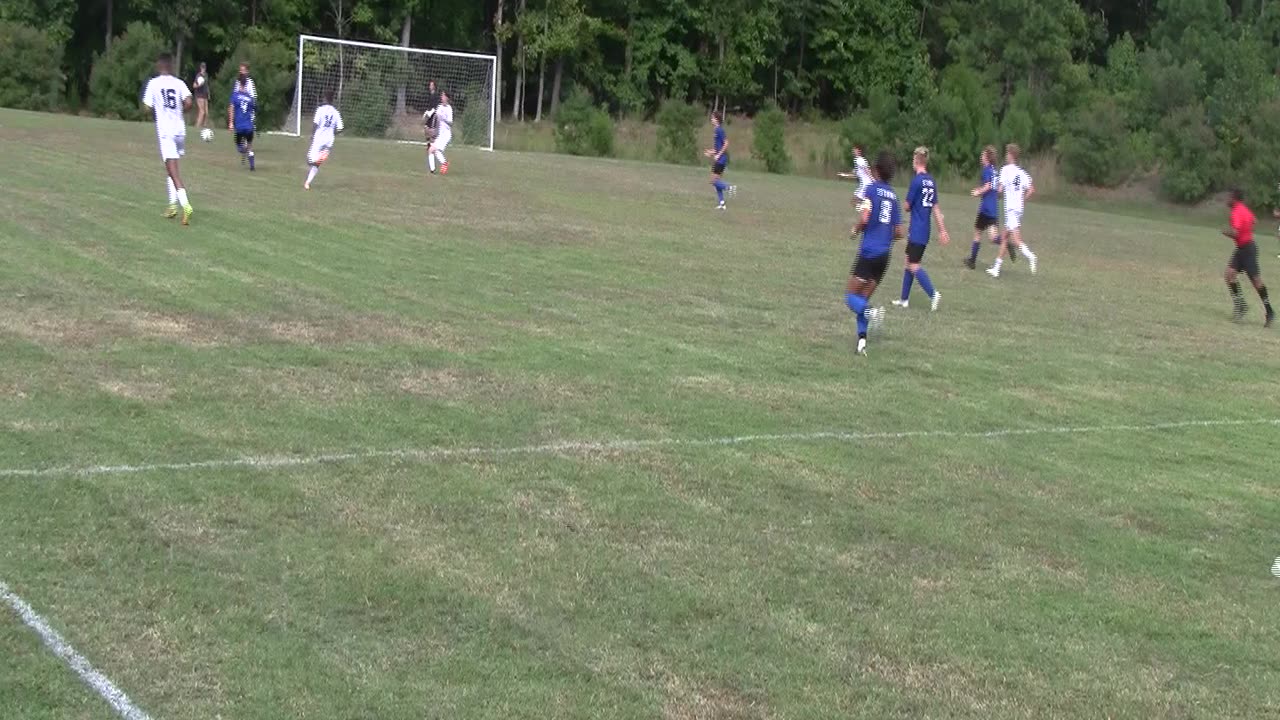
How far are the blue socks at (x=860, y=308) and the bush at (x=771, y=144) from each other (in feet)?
135

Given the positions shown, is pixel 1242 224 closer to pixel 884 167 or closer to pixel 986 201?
pixel 986 201

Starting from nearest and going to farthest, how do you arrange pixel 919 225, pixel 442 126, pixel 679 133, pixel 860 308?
pixel 860 308
pixel 919 225
pixel 442 126
pixel 679 133

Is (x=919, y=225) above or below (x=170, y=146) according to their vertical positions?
below

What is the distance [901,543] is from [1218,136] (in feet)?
166

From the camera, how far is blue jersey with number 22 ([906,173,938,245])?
17.5m

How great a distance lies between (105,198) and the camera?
66.4 ft

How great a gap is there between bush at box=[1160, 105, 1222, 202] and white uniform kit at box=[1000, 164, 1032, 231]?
32169 mm

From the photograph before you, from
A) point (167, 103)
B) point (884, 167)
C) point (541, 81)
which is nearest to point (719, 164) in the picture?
point (167, 103)

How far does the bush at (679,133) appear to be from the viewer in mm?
53750

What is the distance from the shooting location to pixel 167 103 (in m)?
18.8

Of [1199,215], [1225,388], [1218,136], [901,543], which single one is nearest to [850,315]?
[1225,388]

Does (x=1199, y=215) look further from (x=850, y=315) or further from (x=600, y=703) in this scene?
(x=600, y=703)

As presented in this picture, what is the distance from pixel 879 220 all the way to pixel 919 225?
434cm

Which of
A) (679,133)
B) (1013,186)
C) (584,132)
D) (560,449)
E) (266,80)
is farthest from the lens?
(266,80)
